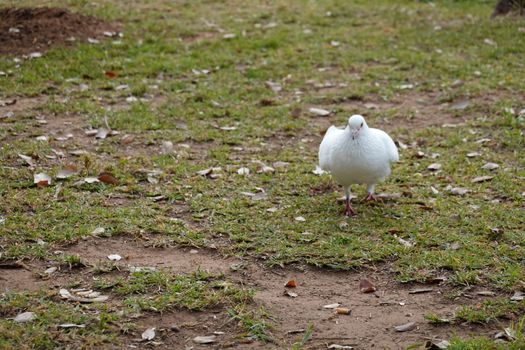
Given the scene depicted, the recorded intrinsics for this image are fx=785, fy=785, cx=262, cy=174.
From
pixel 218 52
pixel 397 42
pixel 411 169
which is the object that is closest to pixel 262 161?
pixel 411 169

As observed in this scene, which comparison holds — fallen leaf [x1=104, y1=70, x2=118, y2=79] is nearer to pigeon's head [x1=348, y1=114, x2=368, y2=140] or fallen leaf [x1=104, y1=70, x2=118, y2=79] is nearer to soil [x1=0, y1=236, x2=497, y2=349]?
soil [x1=0, y1=236, x2=497, y2=349]

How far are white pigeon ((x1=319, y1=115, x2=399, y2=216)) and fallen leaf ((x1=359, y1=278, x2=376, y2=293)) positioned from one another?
3.50 feet

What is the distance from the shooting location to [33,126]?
7379 millimetres

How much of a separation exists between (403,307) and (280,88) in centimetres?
459

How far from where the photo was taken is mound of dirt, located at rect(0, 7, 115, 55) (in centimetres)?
941

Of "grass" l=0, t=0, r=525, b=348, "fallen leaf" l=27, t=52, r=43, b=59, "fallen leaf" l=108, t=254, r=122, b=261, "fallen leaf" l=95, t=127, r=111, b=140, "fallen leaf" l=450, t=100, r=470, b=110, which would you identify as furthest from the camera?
"fallen leaf" l=27, t=52, r=43, b=59

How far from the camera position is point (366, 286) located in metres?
4.78

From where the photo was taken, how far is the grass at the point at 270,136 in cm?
519

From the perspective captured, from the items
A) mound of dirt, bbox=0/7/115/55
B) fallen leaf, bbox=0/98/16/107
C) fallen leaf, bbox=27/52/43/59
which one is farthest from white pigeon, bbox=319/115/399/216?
mound of dirt, bbox=0/7/115/55

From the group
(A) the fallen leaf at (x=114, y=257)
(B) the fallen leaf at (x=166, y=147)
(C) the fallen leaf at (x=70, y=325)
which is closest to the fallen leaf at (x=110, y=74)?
(B) the fallen leaf at (x=166, y=147)

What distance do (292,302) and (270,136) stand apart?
310cm

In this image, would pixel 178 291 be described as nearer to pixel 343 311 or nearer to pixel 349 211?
pixel 343 311

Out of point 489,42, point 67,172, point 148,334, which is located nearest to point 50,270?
point 148,334

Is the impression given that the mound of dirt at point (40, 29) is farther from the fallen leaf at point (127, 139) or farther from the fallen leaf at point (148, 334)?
the fallen leaf at point (148, 334)
